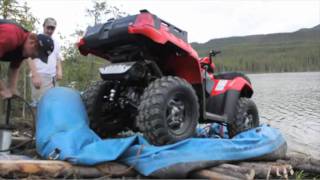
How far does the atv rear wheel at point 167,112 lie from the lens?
547 cm

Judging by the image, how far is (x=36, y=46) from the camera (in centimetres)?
546

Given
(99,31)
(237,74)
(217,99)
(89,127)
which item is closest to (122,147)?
(89,127)

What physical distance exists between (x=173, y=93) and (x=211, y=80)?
5.88 feet

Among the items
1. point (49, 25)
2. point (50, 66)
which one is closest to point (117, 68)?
point (49, 25)

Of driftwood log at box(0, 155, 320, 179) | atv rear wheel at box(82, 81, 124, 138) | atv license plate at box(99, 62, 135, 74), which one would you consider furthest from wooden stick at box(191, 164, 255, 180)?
atv rear wheel at box(82, 81, 124, 138)

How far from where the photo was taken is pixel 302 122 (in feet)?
47.5

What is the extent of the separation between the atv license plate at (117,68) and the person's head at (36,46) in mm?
796

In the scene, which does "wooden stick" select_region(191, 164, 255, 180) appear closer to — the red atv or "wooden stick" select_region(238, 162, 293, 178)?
"wooden stick" select_region(238, 162, 293, 178)

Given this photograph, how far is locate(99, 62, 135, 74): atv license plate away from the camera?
19.3 feet

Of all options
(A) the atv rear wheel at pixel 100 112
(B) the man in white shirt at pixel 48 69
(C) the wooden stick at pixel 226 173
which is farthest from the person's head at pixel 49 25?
(C) the wooden stick at pixel 226 173

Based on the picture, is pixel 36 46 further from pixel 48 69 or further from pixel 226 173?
pixel 48 69

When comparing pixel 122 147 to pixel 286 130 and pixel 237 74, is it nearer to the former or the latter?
pixel 237 74

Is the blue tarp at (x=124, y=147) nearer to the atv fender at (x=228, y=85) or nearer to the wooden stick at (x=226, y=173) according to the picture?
the wooden stick at (x=226, y=173)

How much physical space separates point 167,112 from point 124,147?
0.71 m
